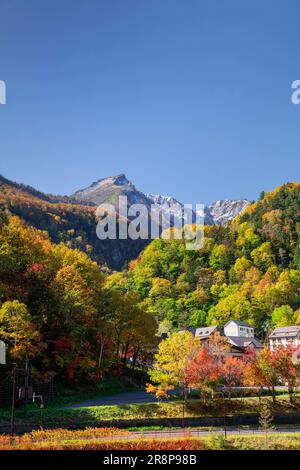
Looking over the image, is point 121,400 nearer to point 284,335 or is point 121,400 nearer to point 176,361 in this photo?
point 176,361

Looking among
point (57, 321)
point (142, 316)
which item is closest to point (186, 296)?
point (142, 316)

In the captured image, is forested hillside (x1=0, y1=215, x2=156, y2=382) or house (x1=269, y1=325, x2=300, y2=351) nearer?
forested hillside (x1=0, y1=215, x2=156, y2=382)

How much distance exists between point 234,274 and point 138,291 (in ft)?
94.7

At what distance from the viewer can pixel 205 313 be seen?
128 meters

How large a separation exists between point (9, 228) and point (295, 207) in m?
131

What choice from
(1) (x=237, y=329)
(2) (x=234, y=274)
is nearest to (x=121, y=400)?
(1) (x=237, y=329)

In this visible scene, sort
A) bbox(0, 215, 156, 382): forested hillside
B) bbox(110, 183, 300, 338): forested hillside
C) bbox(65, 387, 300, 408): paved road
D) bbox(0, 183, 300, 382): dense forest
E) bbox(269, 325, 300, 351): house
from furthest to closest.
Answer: bbox(110, 183, 300, 338): forested hillside, bbox(269, 325, 300, 351): house, bbox(0, 183, 300, 382): dense forest, bbox(65, 387, 300, 408): paved road, bbox(0, 215, 156, 382): forested hillside

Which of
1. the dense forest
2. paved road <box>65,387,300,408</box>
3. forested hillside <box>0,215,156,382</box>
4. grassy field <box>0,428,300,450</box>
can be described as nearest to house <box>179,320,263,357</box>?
the dense forest

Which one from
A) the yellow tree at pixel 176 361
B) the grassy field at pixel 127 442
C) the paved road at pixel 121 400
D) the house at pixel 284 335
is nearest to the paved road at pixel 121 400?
the paved road at pixel 121 400

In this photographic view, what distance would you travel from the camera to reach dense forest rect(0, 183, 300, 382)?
50875 mm

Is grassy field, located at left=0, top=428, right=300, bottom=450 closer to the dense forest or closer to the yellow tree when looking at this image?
the dense forest

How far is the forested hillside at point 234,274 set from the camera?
122 meters

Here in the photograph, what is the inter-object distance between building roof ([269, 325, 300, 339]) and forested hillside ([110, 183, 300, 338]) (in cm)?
457

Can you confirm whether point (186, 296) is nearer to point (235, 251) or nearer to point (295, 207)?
point (235, 251)
